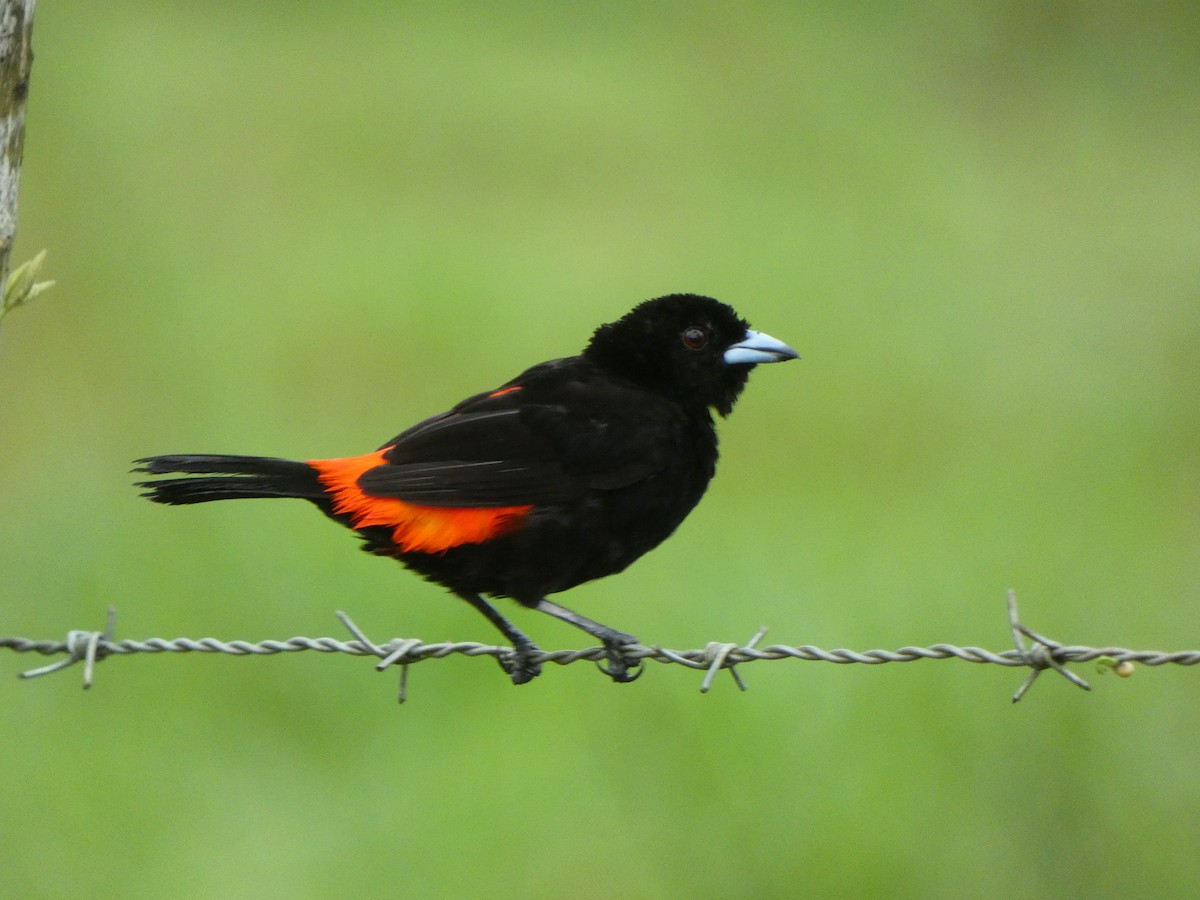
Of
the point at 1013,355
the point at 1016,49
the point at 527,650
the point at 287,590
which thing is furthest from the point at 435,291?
the point at 1016,49

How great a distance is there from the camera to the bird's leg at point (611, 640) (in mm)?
3482

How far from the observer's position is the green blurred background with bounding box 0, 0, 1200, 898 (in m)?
5.54

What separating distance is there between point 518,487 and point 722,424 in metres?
6.45

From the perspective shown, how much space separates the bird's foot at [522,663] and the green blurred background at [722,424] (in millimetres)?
1730

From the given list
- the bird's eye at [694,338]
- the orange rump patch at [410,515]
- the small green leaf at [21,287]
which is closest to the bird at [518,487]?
the orange rump patch at [410,515]

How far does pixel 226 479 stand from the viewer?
331cm

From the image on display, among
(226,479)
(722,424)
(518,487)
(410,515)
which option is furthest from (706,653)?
(722,424)

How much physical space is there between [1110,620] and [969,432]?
320 cm

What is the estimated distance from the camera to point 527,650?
379 cm

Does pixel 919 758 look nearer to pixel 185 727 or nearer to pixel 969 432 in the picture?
pixel 185 727

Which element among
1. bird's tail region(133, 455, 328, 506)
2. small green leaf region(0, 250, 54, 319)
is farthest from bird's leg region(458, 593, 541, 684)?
small green leaf region(0, 250, 54, 319)

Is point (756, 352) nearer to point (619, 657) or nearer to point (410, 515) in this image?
point (619, 657)

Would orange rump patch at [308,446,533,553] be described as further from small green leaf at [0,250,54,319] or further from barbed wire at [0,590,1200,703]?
small green leaf at [0,250,54,319]

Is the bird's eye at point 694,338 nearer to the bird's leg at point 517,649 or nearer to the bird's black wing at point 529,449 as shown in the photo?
the bird's black wing at point 529,449
